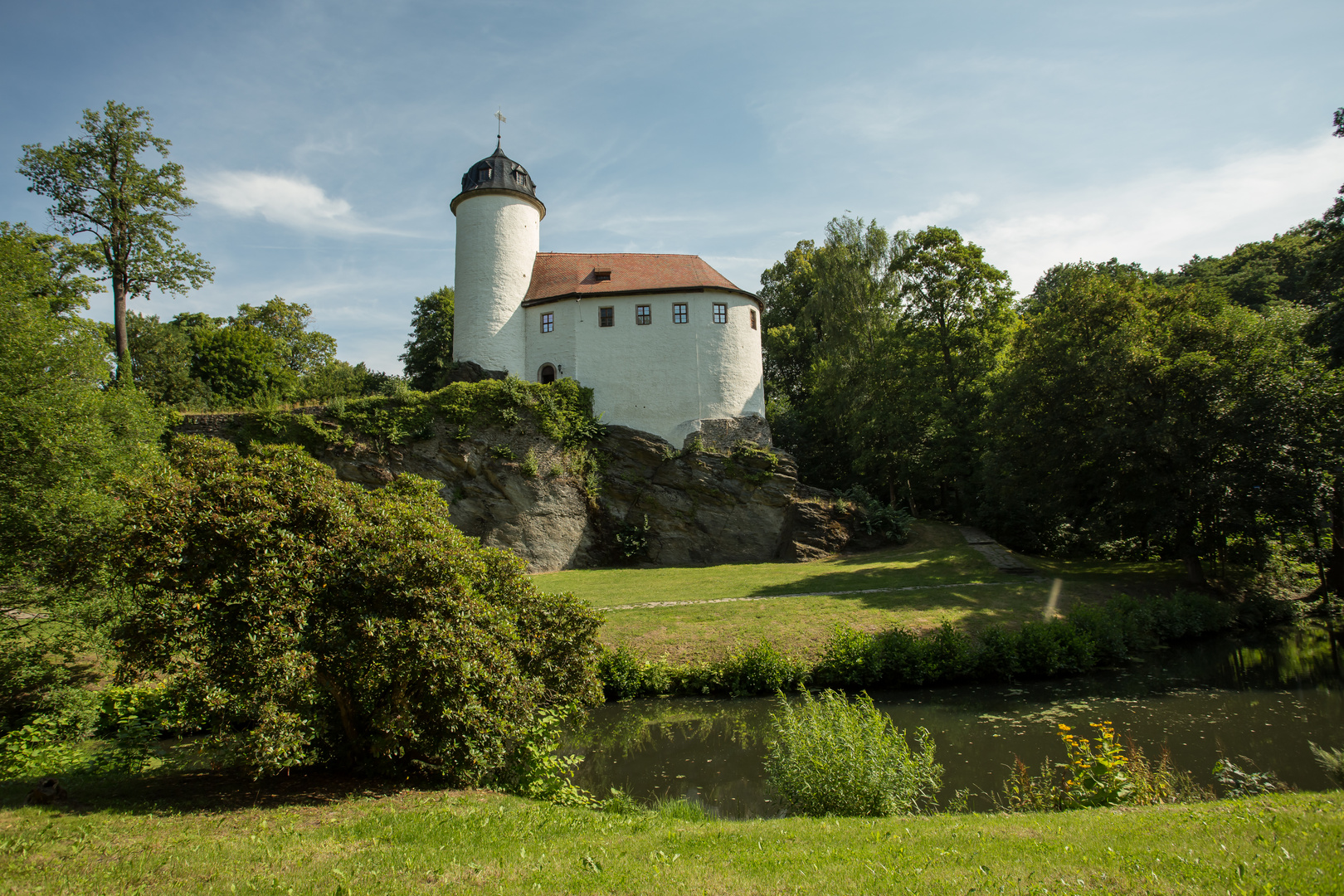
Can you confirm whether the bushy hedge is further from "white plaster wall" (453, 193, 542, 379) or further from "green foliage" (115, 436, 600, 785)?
"white plaster wall" (453, 193, 542, 379)

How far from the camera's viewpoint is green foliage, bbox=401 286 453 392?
3974 centimetres

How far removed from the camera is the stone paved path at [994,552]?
23.9 metres

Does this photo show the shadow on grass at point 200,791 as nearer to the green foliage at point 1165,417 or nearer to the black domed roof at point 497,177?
the green foliage at point 1165,417

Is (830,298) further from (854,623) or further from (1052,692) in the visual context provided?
(1052,692)

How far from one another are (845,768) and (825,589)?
43.3 feet

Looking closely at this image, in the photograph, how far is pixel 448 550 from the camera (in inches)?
356

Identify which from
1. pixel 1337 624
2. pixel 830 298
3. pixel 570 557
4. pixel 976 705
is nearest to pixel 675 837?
pixel 976 705

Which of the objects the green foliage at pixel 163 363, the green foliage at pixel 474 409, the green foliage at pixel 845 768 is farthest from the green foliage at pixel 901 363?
the green foliage at pixel 163 363

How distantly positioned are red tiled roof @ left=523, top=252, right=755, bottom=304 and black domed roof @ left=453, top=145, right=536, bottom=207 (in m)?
3.48

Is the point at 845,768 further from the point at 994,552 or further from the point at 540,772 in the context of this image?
the point at 994,552

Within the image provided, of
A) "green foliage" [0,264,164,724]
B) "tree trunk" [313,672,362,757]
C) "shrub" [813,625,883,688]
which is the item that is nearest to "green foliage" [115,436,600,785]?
"tree trunk" [313,672,362,757]

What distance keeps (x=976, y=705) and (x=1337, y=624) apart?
15.7m

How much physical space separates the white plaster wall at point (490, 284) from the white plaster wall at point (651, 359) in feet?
2.90

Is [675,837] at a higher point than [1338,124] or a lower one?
lower
